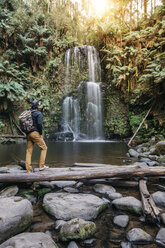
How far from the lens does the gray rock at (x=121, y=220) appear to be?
2.23m

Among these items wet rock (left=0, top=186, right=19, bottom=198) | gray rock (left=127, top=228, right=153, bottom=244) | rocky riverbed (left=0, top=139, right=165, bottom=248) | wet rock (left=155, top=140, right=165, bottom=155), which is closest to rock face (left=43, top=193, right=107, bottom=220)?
rocky riverbed (left=0, top=139, right=165, bottom=248)

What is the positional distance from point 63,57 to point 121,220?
19.7 metres

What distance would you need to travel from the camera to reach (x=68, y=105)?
57.3 feet

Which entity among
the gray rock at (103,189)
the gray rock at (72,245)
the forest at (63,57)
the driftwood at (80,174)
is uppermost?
the forest at (63,57)

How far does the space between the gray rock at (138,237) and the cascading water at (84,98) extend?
1412 cm

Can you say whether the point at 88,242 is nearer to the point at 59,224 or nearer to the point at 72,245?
the point at 72,245

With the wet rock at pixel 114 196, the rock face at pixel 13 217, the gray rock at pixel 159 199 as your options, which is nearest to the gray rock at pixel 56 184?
the wet rock at pixel 114 196

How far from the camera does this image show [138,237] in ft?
6.29

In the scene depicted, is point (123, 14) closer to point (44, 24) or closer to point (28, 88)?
point (44, 24)

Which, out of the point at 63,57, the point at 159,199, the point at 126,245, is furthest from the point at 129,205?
the point at 63,57

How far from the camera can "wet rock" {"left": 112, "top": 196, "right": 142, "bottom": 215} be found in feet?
8.29

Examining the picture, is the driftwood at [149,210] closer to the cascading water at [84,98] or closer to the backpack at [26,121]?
the backpack at [26,121]

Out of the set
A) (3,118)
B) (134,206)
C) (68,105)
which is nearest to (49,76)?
(68,105)

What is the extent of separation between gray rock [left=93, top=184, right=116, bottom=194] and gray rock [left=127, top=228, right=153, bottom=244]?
130cm
